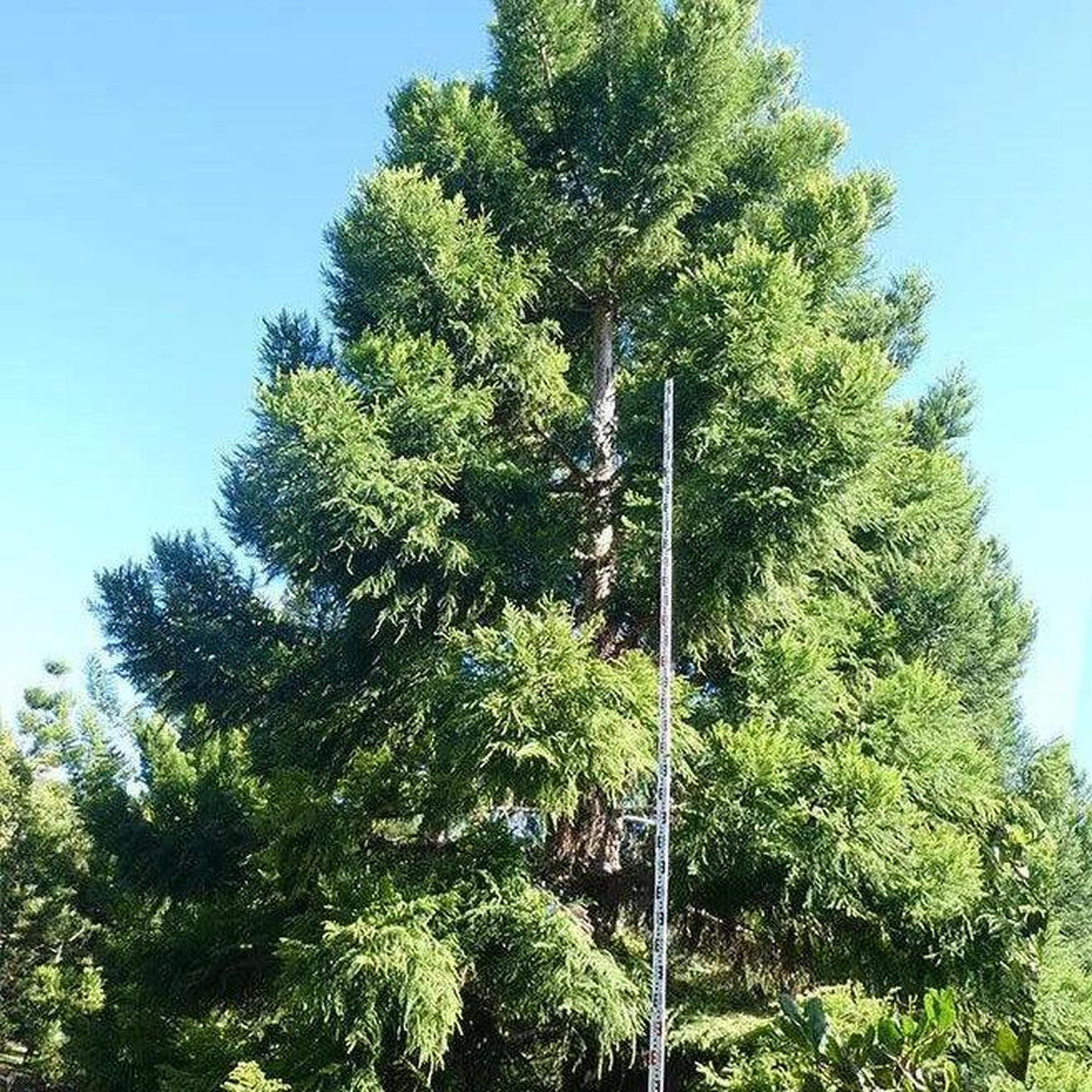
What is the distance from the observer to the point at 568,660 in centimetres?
566

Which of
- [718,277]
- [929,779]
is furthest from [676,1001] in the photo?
[718,277]

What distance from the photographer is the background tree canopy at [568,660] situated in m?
5.62

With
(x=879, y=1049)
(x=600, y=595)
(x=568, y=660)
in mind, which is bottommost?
(x=879, y=1049)

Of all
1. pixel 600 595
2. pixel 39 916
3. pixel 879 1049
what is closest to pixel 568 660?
pixel 600 595

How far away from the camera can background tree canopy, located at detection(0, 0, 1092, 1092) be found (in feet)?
18.4

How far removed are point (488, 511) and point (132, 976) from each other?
439 centimetres

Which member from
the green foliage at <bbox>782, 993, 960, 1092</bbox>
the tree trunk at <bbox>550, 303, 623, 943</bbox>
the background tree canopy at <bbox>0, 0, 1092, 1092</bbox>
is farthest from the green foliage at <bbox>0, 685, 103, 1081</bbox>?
the green foliage at <bbox>782, 993, 960, 1092</bbox>

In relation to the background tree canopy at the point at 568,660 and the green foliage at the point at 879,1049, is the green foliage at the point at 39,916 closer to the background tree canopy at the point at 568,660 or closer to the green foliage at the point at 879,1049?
the background tree canopy at the point at 568,660

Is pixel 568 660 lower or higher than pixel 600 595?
lower

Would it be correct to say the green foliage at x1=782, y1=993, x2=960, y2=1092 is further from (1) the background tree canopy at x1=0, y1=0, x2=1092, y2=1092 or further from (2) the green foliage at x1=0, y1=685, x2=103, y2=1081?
(2) the green foliage at x1=0, y1=685, x2=103, y2=1081

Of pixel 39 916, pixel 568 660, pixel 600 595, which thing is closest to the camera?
pixel 568 660

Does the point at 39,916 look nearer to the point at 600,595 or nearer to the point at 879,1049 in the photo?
the point at 600,595

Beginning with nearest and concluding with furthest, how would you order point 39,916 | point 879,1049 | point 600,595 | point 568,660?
point 879,1049 < point 568,660 < point 600,595 < point 39,916

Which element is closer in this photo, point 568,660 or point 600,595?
point 568,660
